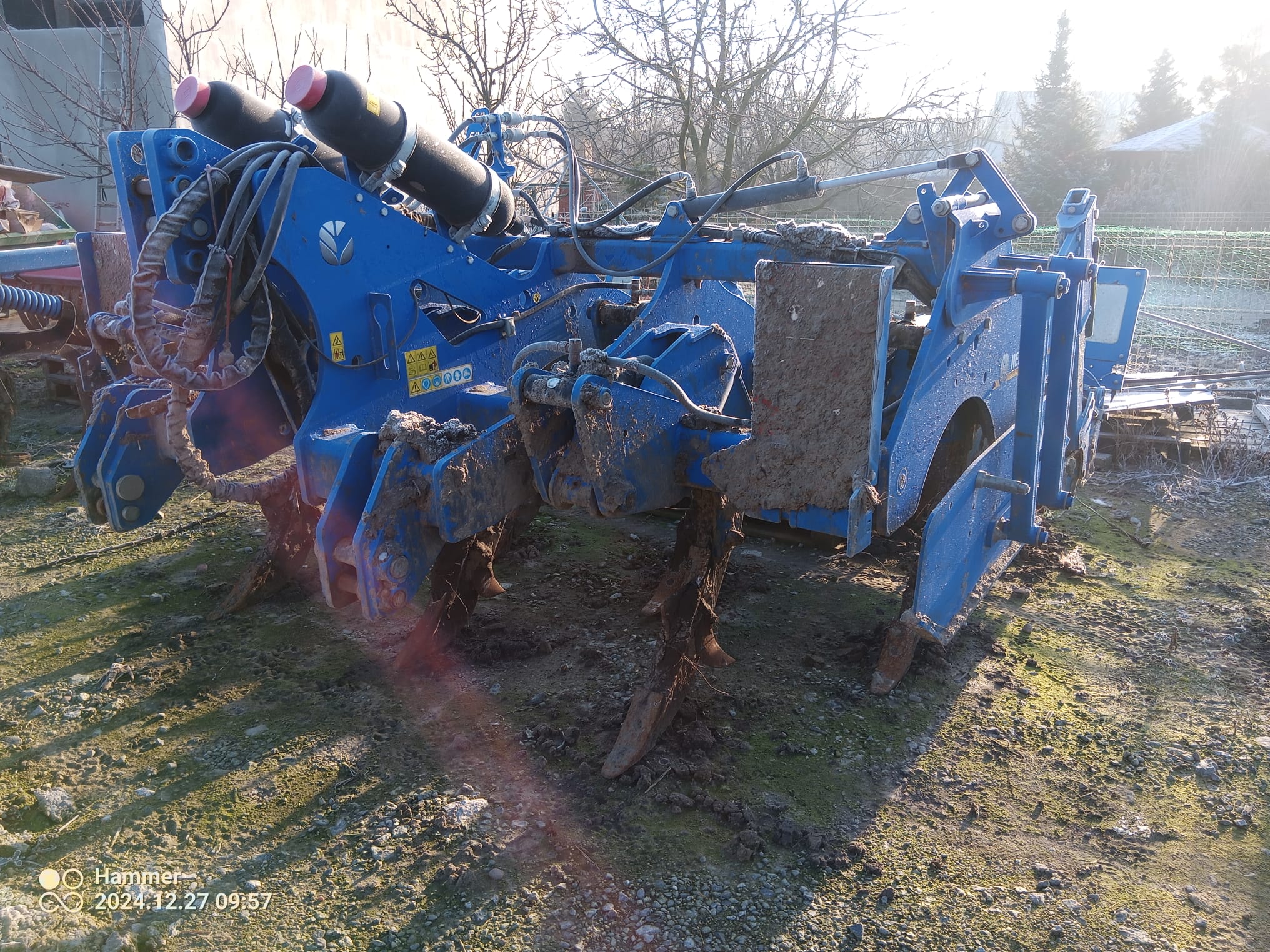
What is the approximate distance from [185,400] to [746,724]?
7.66 ft

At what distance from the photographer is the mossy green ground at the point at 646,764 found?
2670mm

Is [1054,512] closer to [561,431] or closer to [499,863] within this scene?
[561,431]

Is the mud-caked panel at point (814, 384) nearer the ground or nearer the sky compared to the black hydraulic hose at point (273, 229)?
nearer the ground

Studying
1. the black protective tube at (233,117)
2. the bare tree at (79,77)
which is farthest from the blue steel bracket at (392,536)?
the bare tree at (79,77)

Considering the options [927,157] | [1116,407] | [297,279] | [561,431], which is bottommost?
[1116,407]

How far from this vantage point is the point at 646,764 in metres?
3.26

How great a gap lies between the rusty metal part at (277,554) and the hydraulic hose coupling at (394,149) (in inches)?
60.2

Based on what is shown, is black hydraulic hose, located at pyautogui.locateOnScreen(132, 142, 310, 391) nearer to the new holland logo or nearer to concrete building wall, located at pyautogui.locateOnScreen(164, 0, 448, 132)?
the new holland logo

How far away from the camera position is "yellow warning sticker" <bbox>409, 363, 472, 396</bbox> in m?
3.77

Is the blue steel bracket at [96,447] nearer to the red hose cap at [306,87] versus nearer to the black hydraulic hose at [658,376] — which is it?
the red hose cap at [306,87]

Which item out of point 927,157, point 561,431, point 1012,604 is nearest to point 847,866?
Result: point 561,431

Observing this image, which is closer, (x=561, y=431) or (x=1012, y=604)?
(x=561, y=431)

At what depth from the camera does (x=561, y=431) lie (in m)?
3.23

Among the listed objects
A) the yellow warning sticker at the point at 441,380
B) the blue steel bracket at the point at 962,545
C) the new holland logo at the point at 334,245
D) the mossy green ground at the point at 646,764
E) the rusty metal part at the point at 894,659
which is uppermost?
the new holland logo at the point at 334,245
